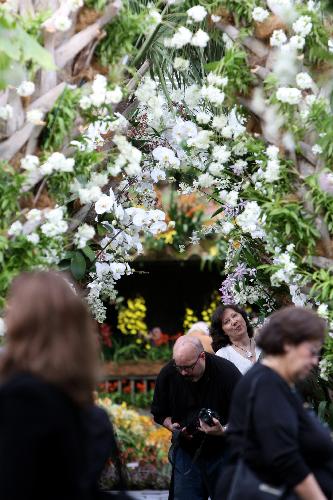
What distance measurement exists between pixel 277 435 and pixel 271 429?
32mm

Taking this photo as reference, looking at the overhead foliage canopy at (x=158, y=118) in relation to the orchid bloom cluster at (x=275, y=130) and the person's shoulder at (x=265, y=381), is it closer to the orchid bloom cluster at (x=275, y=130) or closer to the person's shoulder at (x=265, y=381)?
the orchid bloom cluster at (x=275, y=130)

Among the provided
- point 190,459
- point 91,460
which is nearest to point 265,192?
point 190,459

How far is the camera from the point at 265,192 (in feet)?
21.2

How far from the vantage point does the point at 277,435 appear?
14.6 feet

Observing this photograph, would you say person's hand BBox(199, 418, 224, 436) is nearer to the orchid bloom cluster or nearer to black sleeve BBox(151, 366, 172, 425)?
black sleeve BBox(151, 366, 172, 425)

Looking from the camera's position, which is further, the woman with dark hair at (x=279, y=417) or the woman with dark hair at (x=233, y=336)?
the woman with dark hair at (x=233, y=336)

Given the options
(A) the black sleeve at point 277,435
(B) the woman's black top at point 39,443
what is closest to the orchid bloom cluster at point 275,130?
(A) the black sleeve at point 277,435

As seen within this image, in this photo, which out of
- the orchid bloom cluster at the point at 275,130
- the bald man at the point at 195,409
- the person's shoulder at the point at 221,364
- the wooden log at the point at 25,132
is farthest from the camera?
the person's shoulder at the point at 221,364

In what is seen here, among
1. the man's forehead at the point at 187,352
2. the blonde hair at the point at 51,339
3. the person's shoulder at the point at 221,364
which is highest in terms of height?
the blonde hair at the point at 51,339

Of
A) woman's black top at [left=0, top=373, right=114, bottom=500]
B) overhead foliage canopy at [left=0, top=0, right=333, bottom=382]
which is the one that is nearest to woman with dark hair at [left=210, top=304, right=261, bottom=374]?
Result: overhead foliage canopy at [left=0, top=0, right=333, bottom=382]

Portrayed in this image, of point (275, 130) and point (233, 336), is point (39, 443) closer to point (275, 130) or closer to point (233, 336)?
point (275, 130)

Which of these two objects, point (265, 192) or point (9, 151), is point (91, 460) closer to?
point (9, 151)

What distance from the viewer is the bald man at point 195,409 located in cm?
748

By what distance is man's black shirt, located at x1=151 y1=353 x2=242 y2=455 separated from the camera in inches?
298
